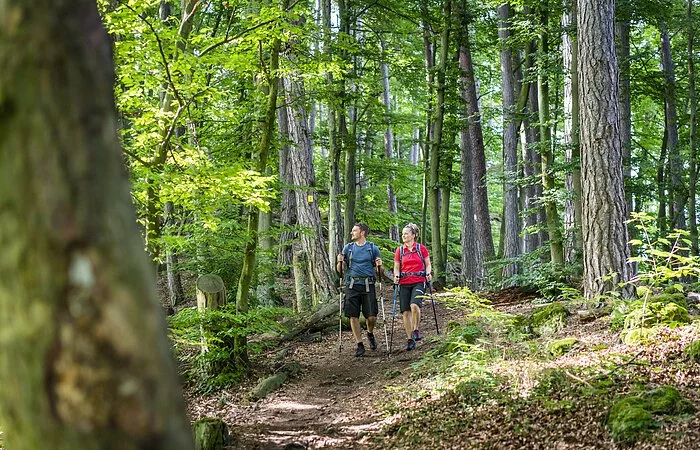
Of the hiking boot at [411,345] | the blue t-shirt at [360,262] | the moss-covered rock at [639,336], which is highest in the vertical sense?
the blue t-shirt at [360,262]

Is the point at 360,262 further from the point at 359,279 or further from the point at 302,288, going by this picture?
the point at 302,288

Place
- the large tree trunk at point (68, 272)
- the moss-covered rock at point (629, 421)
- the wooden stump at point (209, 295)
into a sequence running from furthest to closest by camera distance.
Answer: the wooden stump at point (209, 295) → the moss-covered rock at point (629, 421) → the large tree trunk at point (68, 272)

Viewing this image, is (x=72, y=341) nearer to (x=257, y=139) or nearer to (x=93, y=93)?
(x=93, y=93)

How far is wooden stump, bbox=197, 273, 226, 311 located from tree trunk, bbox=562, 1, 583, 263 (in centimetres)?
649

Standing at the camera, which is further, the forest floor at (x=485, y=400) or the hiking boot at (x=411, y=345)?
the hiking boot at (x=411, y=345)

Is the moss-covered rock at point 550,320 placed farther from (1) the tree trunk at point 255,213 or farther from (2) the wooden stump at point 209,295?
(2) the wooden stump at point 209,295

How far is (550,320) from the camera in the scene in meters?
8.49

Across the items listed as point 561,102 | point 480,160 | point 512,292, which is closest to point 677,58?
point 561,102

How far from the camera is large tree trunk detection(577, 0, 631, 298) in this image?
858cm

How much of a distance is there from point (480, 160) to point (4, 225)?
1714cm

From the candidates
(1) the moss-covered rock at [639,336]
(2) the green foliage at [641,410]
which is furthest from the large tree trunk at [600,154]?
(2) the green foliage at [641,410]

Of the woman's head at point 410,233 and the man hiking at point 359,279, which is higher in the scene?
the woman's head at point 410,233

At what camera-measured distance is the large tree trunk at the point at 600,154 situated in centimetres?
858

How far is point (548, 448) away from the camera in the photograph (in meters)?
4.56
